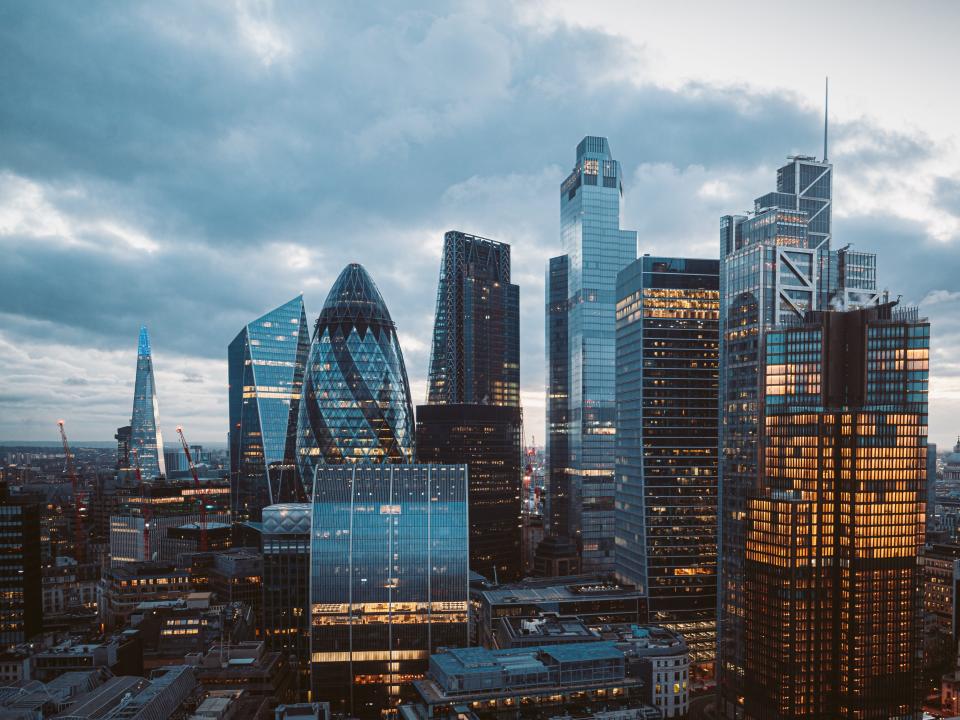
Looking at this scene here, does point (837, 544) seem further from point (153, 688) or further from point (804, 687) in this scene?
point (153, 688)

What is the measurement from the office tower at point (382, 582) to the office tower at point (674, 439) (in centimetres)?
5155

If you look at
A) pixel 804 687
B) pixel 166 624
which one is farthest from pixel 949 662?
pixel 166 624

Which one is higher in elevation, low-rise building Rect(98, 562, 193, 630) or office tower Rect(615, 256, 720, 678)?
office tower Rect(615, 256, 720, 678)

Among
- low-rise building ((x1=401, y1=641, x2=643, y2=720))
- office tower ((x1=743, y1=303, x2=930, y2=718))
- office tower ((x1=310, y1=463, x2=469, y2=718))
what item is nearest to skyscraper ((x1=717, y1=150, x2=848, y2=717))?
office tower ((x1=743, y1=303, x2=930, y2=718))

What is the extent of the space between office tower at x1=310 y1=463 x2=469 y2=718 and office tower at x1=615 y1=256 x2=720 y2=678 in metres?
51.5

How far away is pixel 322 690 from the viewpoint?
137250mm

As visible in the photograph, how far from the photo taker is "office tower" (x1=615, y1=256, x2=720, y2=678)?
572 feet

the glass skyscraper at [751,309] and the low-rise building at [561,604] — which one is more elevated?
the glass skyscraper at [751,309]

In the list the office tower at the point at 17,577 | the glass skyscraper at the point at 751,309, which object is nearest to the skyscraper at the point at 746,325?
the glass skyscraper at the point at 751,309

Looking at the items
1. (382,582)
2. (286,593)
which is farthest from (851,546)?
(286,593)

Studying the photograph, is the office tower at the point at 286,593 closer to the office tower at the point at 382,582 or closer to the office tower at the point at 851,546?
the office tower at the point at 382,582

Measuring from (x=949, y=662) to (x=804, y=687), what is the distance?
6108 centimetres

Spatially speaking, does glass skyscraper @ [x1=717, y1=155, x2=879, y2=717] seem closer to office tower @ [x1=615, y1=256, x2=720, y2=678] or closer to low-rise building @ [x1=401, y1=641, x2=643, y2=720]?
low-rise building @ [x1=401, y1=641, x2=643, y2=720]

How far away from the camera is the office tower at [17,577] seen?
148375 mm
